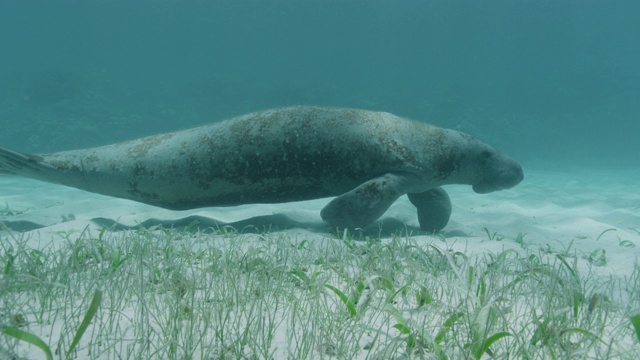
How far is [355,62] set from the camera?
99.6 metres

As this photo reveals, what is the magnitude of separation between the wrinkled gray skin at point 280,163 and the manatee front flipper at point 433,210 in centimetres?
3

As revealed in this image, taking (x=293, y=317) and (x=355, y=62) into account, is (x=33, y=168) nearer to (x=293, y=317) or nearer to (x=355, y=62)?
(x=293, y=317)

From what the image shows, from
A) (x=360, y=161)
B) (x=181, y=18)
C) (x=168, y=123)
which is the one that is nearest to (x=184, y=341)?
(x=360, y=161)

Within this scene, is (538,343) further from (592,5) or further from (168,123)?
(592,5)

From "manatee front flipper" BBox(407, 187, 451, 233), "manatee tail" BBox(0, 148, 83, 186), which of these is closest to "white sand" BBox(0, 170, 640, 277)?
"manatee front flipper" BBox(407, 187, 451, 233)

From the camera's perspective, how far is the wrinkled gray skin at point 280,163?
16.3 ft

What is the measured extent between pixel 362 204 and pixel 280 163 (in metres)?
1.15

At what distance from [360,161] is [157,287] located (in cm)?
322

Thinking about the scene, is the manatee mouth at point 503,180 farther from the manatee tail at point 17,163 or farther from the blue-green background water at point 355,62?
the blue-green background water at point 355,62

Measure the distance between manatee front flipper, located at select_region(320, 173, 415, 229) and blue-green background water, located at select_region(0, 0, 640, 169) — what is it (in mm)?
25474

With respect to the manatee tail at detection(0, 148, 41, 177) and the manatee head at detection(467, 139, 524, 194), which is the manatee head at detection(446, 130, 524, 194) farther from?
the manatee tail at detection(0, 148, 41, 177)

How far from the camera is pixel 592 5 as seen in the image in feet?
255

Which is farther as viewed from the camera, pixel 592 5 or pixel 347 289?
pixel 592 5

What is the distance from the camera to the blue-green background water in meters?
32.6
